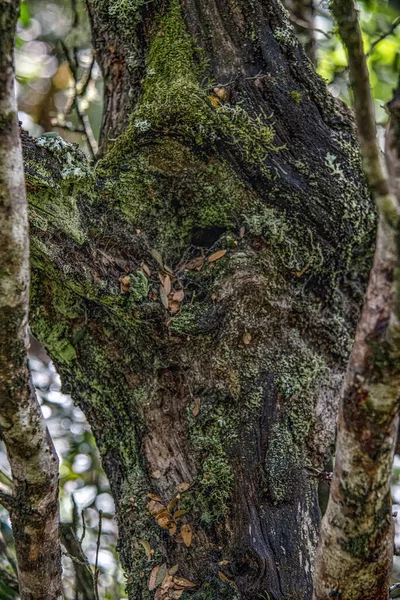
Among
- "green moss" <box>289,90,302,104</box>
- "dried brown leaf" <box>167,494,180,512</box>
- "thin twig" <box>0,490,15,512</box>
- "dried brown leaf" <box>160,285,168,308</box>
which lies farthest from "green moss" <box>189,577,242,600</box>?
"green moss" <box>289,90,302,104</box>

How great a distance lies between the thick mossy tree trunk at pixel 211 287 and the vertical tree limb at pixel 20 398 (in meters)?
0.32

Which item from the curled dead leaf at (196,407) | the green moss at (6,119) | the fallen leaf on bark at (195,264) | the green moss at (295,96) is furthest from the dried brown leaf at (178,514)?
the green moss at (295,96)

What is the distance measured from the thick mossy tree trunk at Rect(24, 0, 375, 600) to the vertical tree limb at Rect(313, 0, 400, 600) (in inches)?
15.5

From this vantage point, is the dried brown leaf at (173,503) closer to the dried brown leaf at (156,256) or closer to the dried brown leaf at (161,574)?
the dried brown leaf at (161,574)

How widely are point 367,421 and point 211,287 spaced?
749mm

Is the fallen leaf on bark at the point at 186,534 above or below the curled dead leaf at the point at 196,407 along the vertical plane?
below

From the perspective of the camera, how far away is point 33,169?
1.64 meters

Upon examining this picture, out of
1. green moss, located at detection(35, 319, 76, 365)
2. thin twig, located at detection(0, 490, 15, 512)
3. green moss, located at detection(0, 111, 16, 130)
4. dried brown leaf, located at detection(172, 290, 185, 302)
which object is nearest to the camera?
green moss, located at detection(0, 111, 16, 130)

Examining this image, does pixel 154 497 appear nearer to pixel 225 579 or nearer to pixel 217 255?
pixel 225 579

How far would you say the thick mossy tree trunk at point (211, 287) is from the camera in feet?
5.41

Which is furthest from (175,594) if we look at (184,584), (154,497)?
(154,497)

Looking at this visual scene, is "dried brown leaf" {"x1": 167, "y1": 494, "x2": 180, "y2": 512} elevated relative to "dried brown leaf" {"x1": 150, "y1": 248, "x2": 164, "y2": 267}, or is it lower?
lower

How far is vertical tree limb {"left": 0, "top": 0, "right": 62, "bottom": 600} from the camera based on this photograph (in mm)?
1100

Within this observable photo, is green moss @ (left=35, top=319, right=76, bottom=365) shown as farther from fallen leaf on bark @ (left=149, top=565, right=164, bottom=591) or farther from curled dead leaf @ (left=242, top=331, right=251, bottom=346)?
fallen leaf on bark @ (left=149, top=565, right=164, bottom=591)
